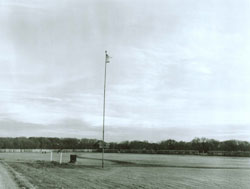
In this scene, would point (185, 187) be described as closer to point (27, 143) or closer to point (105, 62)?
point (105, 62)

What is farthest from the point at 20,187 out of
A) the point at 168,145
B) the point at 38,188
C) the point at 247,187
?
the point at 168,145

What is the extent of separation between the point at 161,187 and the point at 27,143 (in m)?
191

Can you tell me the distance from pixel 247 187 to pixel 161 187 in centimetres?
567

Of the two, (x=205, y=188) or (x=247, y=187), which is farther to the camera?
(x=247, y=187)

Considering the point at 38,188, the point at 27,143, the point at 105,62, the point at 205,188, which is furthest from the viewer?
the point at 27,143

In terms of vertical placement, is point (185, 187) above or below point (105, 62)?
below

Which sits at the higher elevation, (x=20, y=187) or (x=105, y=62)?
(x=105, y=62)

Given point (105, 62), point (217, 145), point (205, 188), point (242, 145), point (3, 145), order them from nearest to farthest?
point (205, 188) → point (105, 62) → point (242, 145) → point (217, 145) → point (3, 145)

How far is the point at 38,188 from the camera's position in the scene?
1564 cm

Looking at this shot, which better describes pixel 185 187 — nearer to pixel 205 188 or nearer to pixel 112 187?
pixel 205 188

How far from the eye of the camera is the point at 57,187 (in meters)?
16.4

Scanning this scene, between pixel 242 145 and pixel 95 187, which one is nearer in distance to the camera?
pixel 95 187

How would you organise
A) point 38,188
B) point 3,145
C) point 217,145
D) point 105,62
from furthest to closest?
point 3,145
point 217,145
point 105,62
point 38,188

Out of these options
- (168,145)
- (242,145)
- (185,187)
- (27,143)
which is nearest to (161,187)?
(185,187)
